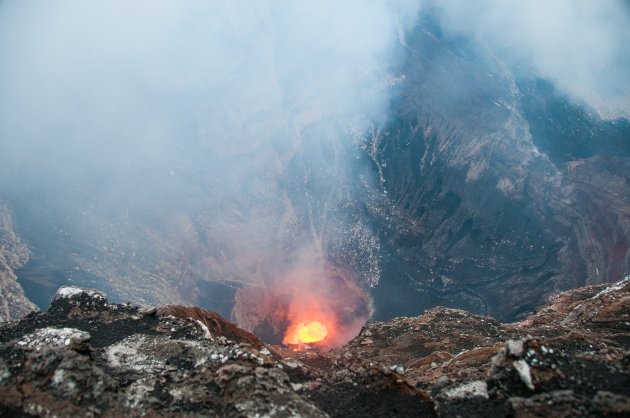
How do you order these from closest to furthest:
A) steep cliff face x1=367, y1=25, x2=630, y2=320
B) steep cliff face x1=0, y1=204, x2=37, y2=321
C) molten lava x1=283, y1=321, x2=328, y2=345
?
steep cliff face x1=0, y1=204, x2=37, y2=321 < steep cliff face x1=367, y1=25, x2=630, y2=320 < molten lava x1=283, y1=321, x2=328, y2=345

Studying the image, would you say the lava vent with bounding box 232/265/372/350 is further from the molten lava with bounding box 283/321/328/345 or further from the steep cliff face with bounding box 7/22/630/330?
the steep cliff face with bounding box 7/22/630/330

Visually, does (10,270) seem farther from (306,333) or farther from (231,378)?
(231,378)

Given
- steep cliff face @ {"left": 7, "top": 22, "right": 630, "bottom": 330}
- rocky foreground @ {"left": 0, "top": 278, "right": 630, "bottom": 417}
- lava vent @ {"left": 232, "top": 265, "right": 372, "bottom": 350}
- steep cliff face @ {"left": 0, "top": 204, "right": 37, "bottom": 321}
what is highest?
steep cliff face @ {"left": 7, "top": 22, "right": 630, "bottom": 330}

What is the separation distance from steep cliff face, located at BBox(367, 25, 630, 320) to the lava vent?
18.3 feet

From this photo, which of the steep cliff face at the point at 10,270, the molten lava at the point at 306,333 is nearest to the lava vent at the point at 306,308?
the molten lava at the point at 306,333

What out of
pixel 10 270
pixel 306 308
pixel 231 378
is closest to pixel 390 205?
pixel 306 308

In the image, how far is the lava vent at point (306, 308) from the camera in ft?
207

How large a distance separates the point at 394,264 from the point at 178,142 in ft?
125

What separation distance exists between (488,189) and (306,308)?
3110 cm

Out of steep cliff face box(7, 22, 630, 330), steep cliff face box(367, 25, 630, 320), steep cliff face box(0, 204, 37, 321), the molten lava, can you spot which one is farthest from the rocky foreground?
the molten lava

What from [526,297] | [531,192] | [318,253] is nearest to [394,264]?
[318,253]

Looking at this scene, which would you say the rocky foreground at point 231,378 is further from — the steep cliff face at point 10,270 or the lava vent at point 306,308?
the lava vent at point 306,308

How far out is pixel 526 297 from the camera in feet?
193

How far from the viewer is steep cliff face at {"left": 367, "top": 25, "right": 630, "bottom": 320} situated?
2371 inches
